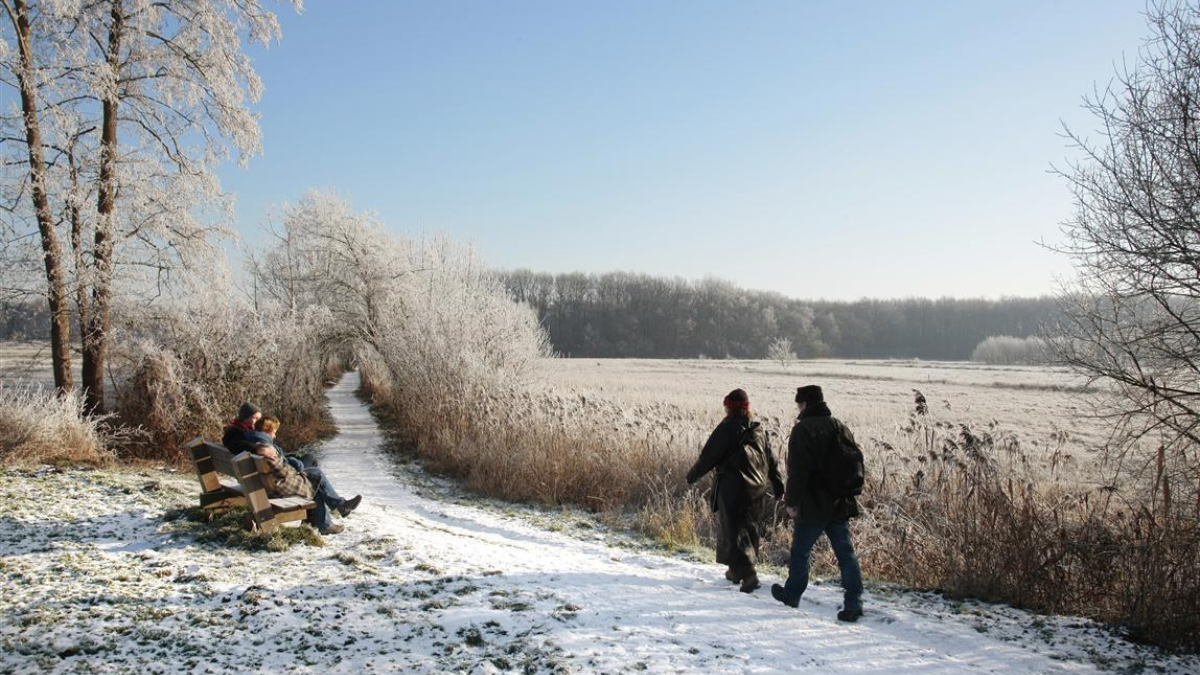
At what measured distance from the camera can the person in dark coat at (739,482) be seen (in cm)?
596

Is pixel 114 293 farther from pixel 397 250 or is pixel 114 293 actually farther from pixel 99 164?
pixel 397 250

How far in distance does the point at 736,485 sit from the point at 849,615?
1336 mm

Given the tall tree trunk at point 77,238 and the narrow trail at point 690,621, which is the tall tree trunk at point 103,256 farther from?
the narrow trail at point 690,621

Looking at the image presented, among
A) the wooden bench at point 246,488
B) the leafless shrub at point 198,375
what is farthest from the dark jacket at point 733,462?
the leafless shrub at point 198,375

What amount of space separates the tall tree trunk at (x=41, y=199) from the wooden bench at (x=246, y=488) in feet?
21.0

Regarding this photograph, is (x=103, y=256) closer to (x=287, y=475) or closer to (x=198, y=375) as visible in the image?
(x=198, y=375)

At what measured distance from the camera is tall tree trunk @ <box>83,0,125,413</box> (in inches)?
457

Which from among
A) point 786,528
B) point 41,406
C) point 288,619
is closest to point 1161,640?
point 786,528

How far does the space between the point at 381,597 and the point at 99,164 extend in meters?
10.8

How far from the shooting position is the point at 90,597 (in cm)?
462

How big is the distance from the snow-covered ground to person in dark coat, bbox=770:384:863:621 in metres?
0.27

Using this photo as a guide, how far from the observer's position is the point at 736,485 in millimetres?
5980

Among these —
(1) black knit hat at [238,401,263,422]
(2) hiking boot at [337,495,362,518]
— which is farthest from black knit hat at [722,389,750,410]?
(1) black knit hat at [238,401,263,422]

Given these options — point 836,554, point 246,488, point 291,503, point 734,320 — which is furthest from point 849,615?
point 734,320
